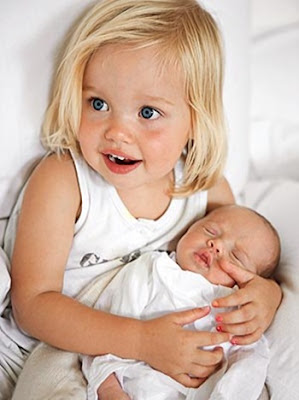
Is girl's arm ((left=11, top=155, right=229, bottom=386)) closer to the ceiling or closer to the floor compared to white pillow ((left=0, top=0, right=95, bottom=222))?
closer to the floor

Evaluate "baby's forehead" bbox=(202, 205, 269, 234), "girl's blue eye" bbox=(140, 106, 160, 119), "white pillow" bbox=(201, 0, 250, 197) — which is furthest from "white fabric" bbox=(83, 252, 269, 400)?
"white pillow" bbox=(201, 0, 250, 197)

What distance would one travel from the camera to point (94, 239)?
3.91 feet

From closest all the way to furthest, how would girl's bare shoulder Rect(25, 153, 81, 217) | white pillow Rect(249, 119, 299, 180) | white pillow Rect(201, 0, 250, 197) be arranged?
girl's bare shoulder Rect(25, 153, 81, 217)
white pillow Rect(201, 0, 250, 197)
white pillow Rect(249, 119, 299, 180)

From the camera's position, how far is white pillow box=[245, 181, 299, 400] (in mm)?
1063

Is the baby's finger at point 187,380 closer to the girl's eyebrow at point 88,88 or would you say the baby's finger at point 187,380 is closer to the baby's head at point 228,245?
the baby's head at point 228,245

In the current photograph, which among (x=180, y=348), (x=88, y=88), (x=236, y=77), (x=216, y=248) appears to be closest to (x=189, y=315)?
(x=180, y=348)

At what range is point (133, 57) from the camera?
1063mm

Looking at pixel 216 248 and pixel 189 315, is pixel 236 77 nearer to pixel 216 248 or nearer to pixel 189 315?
pixel 216 248

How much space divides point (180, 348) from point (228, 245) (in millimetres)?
219

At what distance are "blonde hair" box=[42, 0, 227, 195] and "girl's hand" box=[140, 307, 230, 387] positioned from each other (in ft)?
1.05

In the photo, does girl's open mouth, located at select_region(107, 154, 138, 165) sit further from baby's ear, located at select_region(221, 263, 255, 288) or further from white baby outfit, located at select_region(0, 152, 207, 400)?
baby's ear, located at select_region(221, 263, 255, 288)

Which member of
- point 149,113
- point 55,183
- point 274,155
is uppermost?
point 149,113

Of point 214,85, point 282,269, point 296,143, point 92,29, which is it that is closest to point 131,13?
point 92,29

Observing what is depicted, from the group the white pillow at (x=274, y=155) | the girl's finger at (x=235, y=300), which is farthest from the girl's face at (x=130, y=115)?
the white pillow at (x=274, y=155)
